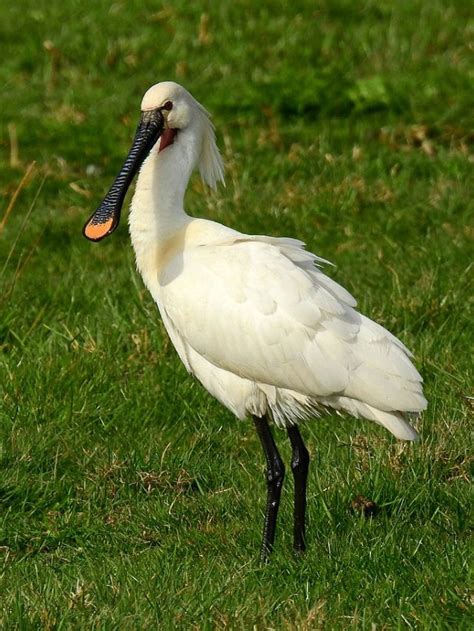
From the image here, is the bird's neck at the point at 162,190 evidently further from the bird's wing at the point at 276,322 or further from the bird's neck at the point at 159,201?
the bird's wing at the point at 276,322

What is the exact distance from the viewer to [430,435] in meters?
5.60

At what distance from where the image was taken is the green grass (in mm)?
4559

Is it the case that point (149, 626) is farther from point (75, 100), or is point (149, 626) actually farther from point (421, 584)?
point (75, 100)

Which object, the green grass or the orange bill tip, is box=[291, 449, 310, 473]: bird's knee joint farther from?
the orange bill tip

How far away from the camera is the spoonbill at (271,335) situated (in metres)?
5.02

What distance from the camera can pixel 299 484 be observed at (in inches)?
207

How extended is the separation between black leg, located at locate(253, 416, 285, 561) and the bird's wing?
0.25 meters

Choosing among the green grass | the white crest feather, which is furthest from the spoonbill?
the white crest feather

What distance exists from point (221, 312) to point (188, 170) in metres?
0.82

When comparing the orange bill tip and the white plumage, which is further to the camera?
the orange bill tip

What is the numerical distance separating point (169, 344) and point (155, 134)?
135 centimetres

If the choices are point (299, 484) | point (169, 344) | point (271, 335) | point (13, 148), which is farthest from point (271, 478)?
point (13, 148)

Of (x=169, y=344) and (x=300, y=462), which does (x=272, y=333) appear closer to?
(x=300, y=462)

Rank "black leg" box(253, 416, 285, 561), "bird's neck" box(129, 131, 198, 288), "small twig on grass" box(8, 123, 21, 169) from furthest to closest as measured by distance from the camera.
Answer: "small twig on grass" box(8, 123, 21, 169), "bird's neck" box(129, 131, 198, 288), "black leg" box(253, 416, 285, 561)
